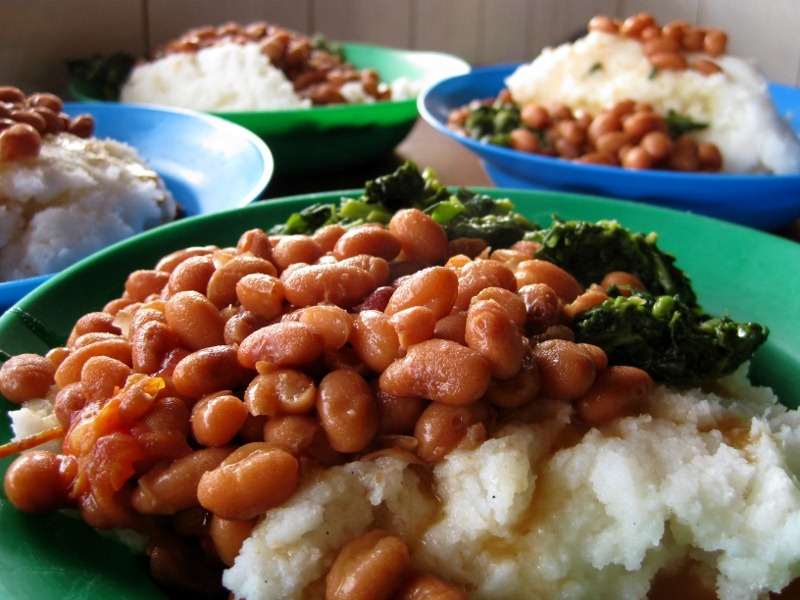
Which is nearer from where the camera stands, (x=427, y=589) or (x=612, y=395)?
(x=427, y=589)

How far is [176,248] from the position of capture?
2.81 meters

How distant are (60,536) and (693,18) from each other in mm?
10356

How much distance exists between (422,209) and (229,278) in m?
0.93

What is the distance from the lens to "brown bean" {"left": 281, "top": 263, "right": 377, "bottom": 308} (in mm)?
1957

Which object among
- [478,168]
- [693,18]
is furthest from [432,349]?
[693,18]

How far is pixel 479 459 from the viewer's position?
1726mm

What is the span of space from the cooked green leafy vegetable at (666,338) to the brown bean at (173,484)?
999 mm

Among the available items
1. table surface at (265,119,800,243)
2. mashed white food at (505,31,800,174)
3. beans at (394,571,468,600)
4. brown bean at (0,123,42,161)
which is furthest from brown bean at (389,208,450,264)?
mashed white food at (505,31,800,174)

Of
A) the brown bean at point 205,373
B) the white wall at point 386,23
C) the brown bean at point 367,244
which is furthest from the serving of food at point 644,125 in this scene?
the white wall at point 386,23

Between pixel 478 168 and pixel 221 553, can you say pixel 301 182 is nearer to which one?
pixel 478 168

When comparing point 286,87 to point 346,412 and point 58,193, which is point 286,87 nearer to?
point 58,193

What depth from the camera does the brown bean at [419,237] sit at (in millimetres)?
2262

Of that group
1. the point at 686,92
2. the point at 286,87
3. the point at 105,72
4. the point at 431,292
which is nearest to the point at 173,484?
the point at 431,292

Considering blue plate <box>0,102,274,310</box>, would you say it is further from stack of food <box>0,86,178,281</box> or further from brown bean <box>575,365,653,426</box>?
brown bean <box>575,365,653,426</box>
